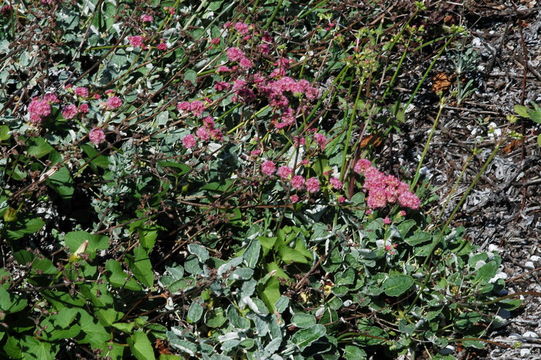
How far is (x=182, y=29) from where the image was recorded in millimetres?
3607

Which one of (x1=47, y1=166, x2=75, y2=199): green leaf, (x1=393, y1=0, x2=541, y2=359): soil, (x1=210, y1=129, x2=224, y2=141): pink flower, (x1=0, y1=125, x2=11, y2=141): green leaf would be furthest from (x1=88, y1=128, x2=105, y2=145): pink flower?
(x1=393, y1=0, x2=541, y2=359): soil

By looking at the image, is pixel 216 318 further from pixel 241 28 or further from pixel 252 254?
pixel 241 28

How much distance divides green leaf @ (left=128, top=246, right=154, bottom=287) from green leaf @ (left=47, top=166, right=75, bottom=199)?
39 cm

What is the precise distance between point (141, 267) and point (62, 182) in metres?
0.48

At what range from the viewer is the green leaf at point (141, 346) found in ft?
8.33

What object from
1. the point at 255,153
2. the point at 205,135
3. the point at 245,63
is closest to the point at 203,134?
the point at 205,135

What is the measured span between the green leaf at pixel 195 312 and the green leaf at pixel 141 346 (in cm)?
19

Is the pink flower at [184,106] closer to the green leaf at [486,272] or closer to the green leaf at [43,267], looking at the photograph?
the green leaf at [43,267]

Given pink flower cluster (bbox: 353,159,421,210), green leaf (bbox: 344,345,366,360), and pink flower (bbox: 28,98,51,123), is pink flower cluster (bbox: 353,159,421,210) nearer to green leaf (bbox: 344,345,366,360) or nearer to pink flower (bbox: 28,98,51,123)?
green leaf (bbox: 344,345,366,360)

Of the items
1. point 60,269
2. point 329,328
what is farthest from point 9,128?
point 329,328

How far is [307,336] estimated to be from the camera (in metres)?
2.69

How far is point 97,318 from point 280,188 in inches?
39.8

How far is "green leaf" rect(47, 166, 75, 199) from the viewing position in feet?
9.08

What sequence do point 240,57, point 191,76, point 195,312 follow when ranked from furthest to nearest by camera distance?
point 191,76
point 240,57
point 195,312
